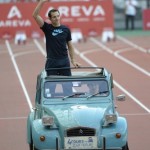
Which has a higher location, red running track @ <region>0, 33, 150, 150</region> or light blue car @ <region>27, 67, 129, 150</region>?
light blue car @ <region>27, 67, 129, 150</region>

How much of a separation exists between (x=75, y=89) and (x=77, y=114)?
100cm

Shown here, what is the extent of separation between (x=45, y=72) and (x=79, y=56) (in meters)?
16.3

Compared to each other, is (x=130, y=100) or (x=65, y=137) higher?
(x=65, y=137)

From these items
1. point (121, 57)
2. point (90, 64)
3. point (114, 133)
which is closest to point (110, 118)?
point (114, 133)

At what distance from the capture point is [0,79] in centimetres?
2398

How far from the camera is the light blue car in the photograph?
11797 millimetres

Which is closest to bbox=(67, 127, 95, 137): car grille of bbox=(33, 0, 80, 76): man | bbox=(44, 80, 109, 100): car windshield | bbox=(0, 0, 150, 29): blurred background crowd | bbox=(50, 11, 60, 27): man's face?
bbox=(44, 80, 109, 100): car windshield

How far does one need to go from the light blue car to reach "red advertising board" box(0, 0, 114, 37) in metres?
22.8

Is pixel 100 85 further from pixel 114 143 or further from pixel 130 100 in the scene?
pixel 130 100

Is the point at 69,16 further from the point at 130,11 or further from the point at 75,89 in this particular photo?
the point at 75,89

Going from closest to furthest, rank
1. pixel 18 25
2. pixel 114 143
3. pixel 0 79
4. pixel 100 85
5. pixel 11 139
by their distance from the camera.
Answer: pixel 114 143 → pixel 100 85 → pixel 11 139 → pixel 0 79 → pixel 18 25

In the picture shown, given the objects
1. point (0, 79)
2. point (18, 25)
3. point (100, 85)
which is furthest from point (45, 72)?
point (18, 25)

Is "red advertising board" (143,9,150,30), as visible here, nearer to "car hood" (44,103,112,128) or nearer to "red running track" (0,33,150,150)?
"red running track" (0,33,150,150)

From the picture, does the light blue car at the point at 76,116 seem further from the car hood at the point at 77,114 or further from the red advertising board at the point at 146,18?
the red advertising board at the point at 146,18
